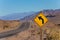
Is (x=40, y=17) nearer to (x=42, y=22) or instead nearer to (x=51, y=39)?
(x=42, y=22)

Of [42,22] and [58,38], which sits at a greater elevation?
[42,22]

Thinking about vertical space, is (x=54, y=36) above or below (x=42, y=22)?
below

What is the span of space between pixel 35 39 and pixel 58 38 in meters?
5.39

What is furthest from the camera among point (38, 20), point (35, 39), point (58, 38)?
point (35, 39)

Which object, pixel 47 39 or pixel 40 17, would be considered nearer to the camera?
pixel 40 17

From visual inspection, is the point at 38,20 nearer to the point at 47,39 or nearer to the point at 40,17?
the point at 40,17

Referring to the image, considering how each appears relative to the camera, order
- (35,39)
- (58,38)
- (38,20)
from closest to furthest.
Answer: (38,20)
(58,38)
(35,39)

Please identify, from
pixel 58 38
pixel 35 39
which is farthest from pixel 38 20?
pixel 35 39

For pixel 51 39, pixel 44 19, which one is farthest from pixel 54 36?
pixel 44 19

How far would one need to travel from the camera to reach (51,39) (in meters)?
19.6

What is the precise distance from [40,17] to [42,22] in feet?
1.17

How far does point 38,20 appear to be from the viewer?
15250 mm

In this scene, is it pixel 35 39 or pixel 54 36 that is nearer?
pixel 54 36

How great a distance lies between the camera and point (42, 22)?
15281 mm
